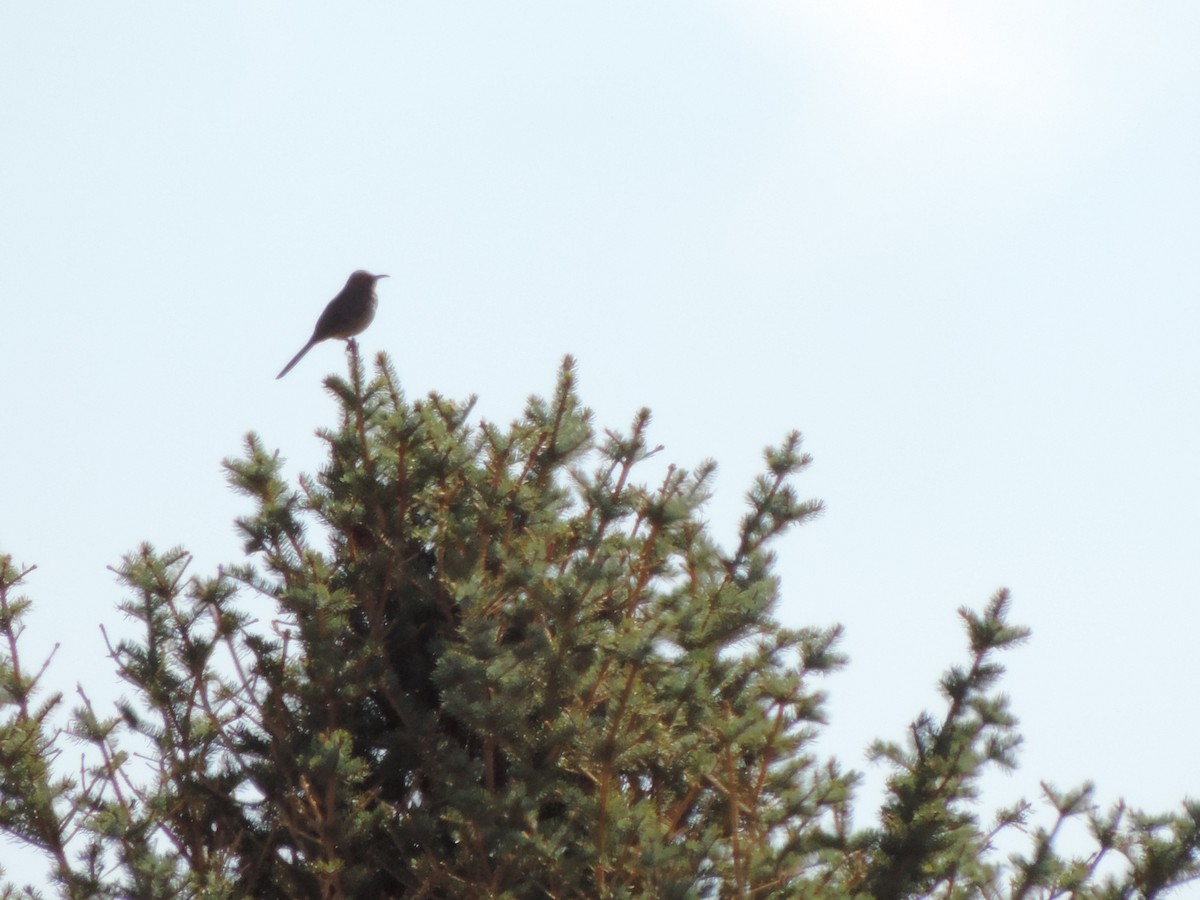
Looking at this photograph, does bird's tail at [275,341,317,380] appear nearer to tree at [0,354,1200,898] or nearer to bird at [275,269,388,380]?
bird at [275,269,388,380]

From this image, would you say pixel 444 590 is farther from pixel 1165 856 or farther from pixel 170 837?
pixel 1165 856

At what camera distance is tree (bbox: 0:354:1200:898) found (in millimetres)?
4617

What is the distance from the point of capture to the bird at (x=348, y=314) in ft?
31.2

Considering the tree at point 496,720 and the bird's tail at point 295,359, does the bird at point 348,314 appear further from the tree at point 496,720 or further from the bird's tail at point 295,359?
the tree at point 496,720

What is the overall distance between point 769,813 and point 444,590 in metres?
1.56

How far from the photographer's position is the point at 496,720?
462cm

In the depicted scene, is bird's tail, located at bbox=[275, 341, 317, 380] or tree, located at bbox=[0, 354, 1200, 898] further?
bird's tail, located at bbox=[275, 341, 317, 380]

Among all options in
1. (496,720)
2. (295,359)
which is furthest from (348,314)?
(496,720)

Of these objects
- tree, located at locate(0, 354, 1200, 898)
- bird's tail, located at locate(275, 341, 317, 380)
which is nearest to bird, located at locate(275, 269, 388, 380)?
bird's tail, located at locate(275, 341, 317, 380)

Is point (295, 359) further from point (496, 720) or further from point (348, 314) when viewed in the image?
point (496, 720)

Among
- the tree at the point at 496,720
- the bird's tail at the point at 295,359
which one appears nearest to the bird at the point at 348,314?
the bird's tail at the point at 295,359

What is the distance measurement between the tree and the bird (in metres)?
3.83

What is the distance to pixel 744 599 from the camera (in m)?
5.24

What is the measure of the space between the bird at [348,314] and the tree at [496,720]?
3.83m
